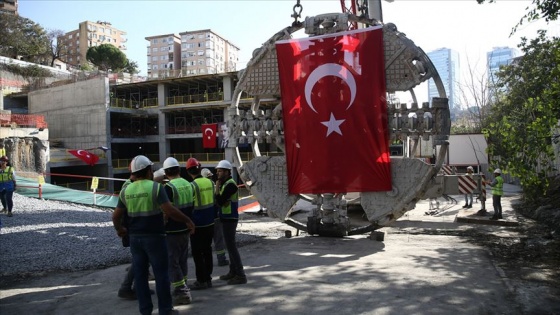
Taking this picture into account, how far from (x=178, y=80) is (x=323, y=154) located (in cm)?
3101

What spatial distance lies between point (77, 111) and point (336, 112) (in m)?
33.7

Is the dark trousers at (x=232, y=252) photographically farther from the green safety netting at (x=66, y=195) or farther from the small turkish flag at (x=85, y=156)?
the small turkish flag at (x=85, y=156)

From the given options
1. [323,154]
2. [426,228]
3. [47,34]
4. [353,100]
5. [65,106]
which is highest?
[47,34]

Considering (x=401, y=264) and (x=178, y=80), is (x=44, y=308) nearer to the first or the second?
(x=401, y=264)

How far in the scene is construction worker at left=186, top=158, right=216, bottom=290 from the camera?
5.60 m

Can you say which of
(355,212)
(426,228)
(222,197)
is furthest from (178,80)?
(222,197)

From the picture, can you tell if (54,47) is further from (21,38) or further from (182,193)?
(182,193)

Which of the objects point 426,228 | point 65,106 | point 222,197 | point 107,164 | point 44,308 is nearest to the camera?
point 44,308

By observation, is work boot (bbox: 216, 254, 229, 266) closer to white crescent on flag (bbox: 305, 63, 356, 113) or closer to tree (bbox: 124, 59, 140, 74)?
white crescent on flag (bbox: 305, 63, 356, 113)

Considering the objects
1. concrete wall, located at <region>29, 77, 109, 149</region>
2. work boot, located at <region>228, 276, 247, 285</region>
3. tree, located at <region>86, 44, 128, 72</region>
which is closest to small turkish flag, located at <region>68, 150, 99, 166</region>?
concrete wall, located at <region>29, 77, 109, 149</region>

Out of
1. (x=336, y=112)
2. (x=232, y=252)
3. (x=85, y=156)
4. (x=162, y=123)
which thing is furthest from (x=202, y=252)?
(x=162, y=123)

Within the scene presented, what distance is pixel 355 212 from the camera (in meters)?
13.6

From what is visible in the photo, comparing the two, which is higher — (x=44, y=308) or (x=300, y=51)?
(x=300, y=51)

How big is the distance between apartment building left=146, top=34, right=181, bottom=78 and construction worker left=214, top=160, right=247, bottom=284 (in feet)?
282
